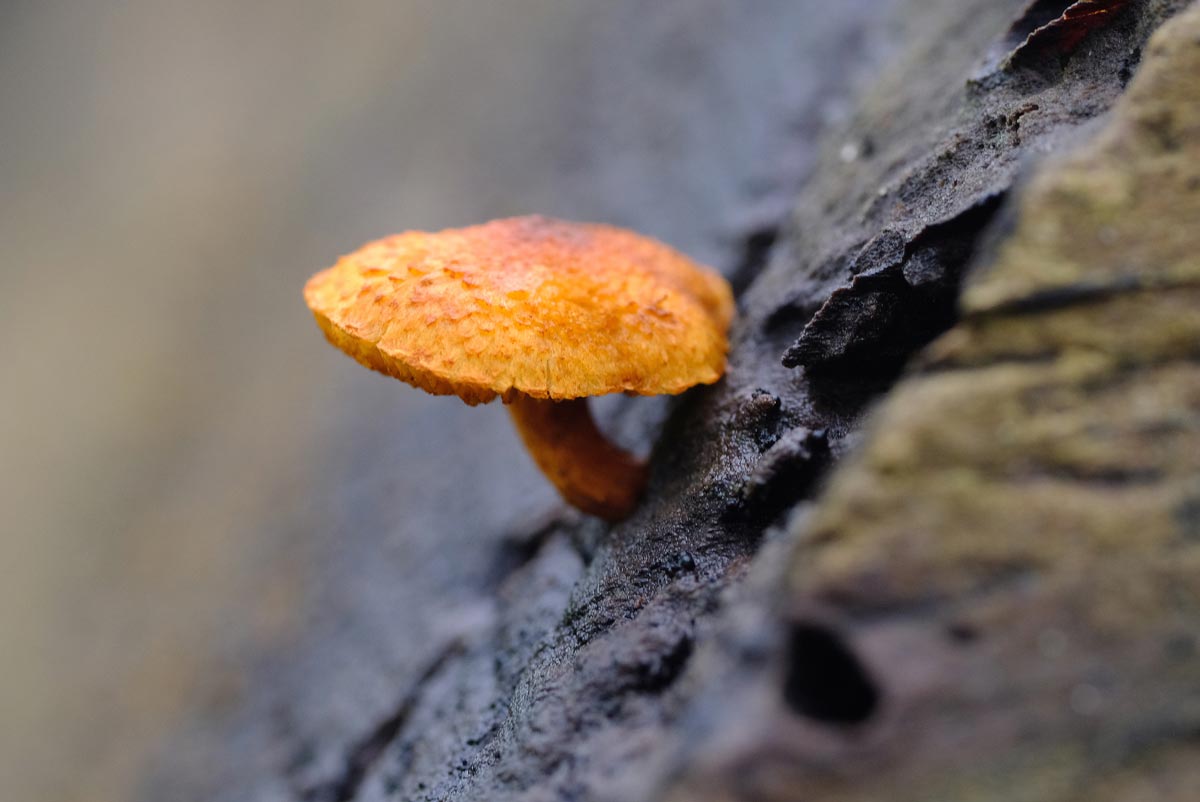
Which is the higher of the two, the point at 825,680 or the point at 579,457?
the point at 579,457

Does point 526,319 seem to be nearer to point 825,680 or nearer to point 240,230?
point 825,680

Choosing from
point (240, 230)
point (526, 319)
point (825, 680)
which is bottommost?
point (825, 680)

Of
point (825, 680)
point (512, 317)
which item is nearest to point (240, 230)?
point (512, 317)

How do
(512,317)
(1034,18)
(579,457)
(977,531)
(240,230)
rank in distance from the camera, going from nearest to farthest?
(977,531) < (512,317) < (1034,18) < (579,457) < (240,230)

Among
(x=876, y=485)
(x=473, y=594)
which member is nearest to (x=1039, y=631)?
(x=876, y=485)

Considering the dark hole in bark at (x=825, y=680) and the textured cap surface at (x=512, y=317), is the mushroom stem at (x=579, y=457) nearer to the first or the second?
the textured cap surface at (x=512, y=317)

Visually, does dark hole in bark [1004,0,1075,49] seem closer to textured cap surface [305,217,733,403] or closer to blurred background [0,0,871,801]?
textured cap surface [305,217,733,403]
